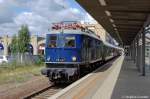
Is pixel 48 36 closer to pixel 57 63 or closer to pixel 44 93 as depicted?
pixel 57 63

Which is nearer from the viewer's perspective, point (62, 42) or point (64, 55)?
point (64, 55)

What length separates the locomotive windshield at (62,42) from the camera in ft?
74.7

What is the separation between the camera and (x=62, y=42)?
2278 centimetres

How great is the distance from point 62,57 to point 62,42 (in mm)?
985

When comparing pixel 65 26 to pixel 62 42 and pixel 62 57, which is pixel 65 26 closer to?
pixel 62 42

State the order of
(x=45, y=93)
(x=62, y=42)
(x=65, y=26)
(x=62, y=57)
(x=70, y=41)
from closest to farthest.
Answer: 1. (x=45, y=93)
2. (x=62, y=57)
3. (x=62, y=42)
4. (x=70, y=41)
5. (x=65, y=26)

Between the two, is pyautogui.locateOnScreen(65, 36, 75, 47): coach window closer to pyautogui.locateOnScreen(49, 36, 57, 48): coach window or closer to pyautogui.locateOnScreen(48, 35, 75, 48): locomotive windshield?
pyautogui.locateOnScreen(48, 35, 75, 48): locomotive windshield

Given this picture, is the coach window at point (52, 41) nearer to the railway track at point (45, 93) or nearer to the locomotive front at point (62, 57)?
the locomotive front at point (62, 57)

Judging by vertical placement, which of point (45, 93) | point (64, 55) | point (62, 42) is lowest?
point (45, 93)

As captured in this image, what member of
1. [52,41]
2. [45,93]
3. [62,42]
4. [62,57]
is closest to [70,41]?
[62,42]

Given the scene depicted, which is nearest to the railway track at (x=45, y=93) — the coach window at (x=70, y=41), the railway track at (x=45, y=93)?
the railway track at (x=45, y=93)

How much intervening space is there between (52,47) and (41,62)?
2416 cm

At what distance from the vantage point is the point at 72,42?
74.9 ft

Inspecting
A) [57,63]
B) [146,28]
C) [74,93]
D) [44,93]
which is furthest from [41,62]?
[74,93]
